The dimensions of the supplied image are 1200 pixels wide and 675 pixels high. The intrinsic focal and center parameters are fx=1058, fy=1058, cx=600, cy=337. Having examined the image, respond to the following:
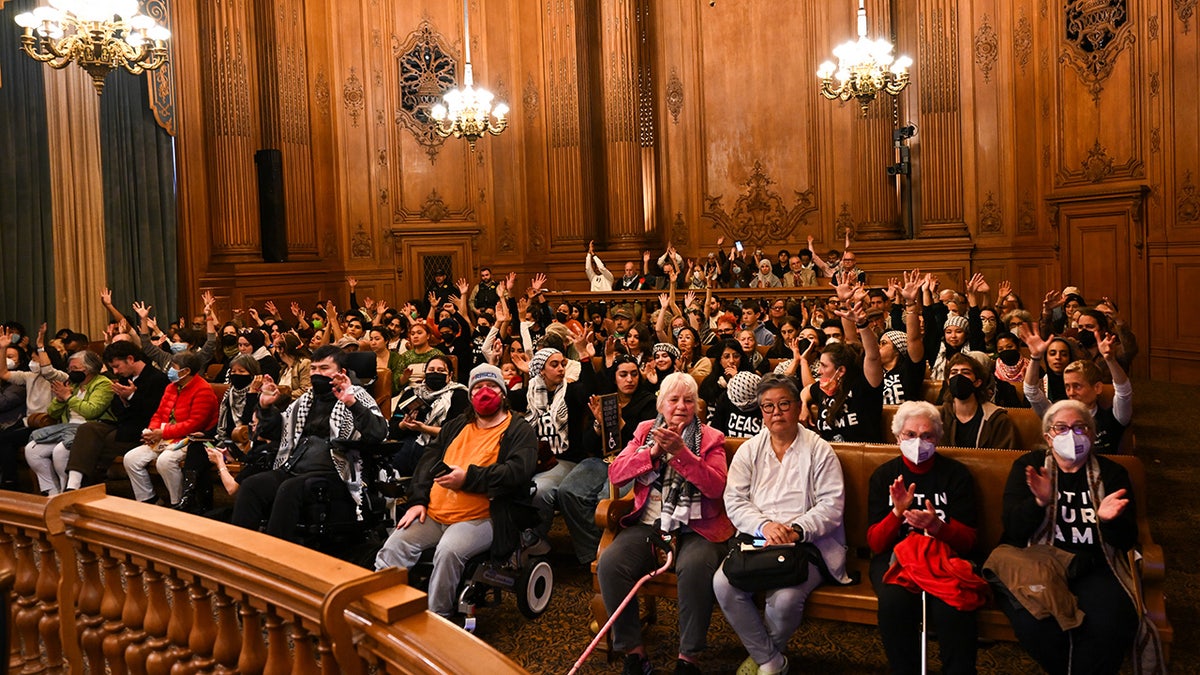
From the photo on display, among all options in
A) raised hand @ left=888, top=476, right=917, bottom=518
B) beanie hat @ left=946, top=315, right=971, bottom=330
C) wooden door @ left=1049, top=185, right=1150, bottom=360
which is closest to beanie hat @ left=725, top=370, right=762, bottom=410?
raised hand @ left=888, top=476, right=917, bottom=518

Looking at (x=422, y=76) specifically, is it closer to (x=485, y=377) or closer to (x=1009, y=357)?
(x=1009, y=357)

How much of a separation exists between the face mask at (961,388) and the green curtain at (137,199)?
10695 mm

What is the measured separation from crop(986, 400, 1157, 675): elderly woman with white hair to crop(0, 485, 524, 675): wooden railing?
2.30 metres

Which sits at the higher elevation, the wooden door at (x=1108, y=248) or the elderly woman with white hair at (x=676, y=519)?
the wooden door at (x=1108, y=248)

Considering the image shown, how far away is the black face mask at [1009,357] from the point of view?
6469mm

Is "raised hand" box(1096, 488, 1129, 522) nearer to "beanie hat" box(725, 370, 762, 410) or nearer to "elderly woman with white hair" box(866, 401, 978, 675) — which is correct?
"elderly woman with white hair" box(866, 401, 978, 675)

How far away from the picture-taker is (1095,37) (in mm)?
12398

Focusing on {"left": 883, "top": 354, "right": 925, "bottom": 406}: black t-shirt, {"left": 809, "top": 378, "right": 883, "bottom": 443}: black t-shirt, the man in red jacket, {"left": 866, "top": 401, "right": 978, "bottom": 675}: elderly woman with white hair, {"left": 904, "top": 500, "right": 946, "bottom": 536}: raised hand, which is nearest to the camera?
{"left": 866, "top": 401, "right": 978, "bottom": 675}: elderly woman with white hair

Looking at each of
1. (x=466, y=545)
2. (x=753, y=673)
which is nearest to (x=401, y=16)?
(x=466, y=545)

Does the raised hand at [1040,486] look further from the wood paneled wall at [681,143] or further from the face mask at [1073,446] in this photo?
the wood paneled wall at [681,143]

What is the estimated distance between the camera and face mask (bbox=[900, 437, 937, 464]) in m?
3.94

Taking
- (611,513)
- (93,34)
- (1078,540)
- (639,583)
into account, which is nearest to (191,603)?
(639,583)

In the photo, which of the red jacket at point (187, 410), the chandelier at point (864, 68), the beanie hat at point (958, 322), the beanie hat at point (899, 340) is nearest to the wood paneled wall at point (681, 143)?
the chandelier at point (864, 68)

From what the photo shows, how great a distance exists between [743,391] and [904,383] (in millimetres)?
1088
